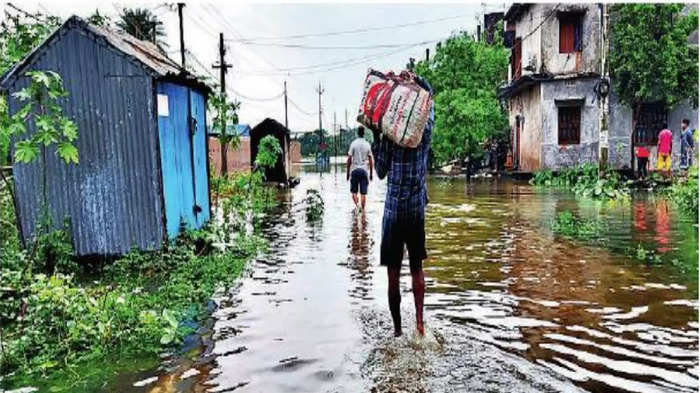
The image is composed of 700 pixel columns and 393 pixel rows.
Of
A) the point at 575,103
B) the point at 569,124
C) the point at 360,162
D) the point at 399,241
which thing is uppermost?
the point at 575,103

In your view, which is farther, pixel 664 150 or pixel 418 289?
pixel 664 150

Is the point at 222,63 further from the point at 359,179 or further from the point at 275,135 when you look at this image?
the point at 359,179

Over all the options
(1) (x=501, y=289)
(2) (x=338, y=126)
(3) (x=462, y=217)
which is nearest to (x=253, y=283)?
(1) (x=501, y=289)

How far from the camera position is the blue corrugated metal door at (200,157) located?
10.7m

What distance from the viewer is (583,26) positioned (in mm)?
25984

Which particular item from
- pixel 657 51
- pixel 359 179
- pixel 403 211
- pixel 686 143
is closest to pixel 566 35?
pixel 657 51

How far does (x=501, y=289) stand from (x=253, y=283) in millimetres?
3049

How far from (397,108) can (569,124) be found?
77.3 ft

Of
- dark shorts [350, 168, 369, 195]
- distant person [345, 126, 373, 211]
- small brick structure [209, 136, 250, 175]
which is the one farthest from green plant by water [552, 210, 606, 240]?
small brick structure [209, 136, 250, 175]

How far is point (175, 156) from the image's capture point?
9.52m

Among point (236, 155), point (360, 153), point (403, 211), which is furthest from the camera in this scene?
point (236, 155)

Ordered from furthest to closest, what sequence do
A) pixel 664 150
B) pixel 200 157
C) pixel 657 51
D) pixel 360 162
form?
pixel 657 51 < pixel 664 150 < pixel 360 162 < pixel 200 157

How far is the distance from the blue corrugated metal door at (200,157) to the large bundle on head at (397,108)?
573 centimetres

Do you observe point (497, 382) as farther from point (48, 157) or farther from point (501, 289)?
point (48, 157)
